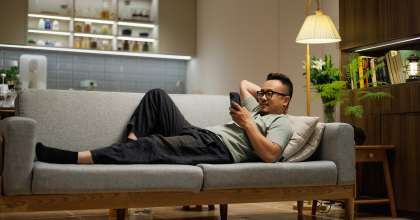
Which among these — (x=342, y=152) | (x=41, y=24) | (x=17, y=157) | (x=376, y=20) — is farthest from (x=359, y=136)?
(x=41, y=24)

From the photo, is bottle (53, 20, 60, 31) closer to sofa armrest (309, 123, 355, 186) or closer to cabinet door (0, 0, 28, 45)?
cabinet door (0, 0, 28, 45)

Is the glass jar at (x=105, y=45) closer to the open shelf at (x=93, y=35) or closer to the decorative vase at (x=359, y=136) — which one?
the open shelf at (x=93, y=35)

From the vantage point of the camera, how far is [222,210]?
2.56 m

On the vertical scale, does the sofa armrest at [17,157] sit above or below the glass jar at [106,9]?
below

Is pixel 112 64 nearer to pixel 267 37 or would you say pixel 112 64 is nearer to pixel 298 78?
pixel 267 37

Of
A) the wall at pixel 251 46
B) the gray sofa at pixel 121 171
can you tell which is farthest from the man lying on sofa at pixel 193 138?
the wall at pixel 251 46

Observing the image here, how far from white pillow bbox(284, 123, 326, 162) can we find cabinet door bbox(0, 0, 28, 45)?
4757mm

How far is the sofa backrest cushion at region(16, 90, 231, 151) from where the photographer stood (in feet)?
7.44

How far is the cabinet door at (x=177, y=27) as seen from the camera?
638 centimetres

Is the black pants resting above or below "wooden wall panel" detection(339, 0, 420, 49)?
below

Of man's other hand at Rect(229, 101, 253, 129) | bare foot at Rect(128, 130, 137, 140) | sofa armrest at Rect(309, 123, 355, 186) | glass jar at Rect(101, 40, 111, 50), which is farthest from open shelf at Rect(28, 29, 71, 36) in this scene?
sofa armrest at Rect(309, 123, 355, 186)

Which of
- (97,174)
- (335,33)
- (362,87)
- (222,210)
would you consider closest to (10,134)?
(97,174)

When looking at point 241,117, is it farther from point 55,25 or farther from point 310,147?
point 55,25

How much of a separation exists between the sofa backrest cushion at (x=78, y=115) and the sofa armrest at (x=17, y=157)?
23.5 inches
